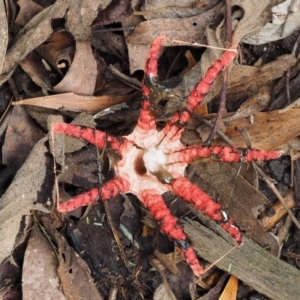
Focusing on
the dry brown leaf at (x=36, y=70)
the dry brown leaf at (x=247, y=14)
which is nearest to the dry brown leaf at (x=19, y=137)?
the dry brown leaf at (x=36, y=70)

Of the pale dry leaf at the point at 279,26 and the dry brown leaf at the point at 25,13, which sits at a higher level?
the dry brown leaf at the point at 25,13

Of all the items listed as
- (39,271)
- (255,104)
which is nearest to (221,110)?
(255,104)

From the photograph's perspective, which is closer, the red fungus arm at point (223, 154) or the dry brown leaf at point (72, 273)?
the red fungus arm at point (223, 154)

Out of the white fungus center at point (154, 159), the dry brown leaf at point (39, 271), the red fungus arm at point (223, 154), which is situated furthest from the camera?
the dry brown leaf at point (39, 271)

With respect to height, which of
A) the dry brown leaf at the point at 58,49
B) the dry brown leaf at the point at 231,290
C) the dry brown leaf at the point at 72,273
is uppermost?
the dry brown leaf at the point at 58,49

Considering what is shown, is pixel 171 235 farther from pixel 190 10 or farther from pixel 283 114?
pixel 190 10

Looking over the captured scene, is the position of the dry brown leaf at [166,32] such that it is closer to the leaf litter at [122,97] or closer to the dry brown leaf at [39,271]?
the leaf litter at [122,97]

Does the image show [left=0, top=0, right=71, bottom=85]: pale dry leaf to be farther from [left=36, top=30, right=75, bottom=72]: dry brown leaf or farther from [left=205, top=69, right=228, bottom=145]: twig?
[left=205, top=69, right=228, bottom=145]: twig

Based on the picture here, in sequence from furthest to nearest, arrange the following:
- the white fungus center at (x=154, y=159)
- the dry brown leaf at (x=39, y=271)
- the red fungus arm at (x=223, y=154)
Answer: the dry brown leaf at (x=39, y=271) < the white fungus center at (x=154, y=159) < the red fungus arm at (x=223, y=154)

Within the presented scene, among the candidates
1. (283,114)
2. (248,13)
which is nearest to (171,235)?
(283,114)
